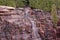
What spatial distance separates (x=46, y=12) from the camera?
19.5 m

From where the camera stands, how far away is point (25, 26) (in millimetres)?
14633

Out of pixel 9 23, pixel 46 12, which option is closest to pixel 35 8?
pixel 46 12

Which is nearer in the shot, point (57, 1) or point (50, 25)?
point (50, 25)

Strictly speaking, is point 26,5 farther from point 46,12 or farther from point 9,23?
point 9,23

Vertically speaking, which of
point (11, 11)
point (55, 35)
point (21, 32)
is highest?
point (11, 11)

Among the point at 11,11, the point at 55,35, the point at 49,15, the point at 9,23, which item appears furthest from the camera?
the point at 49,15

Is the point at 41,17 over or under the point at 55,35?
over

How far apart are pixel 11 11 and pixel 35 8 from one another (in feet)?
15.5

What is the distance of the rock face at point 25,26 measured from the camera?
13.8 m

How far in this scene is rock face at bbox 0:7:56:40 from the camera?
1383 centimetres

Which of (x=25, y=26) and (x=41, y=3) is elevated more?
(x=41, y=3)

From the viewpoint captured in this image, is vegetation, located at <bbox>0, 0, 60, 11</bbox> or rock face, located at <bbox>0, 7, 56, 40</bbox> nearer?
rock face, located at <bbox>0, 7, 56, 40</bbox>

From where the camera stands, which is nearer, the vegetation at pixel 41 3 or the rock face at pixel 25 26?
the rock face at pixel 25 26

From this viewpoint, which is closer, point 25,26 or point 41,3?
point 25,26
